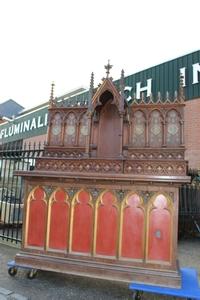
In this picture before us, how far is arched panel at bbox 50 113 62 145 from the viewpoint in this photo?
5.27 meters

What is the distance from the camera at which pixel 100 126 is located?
17.2ft

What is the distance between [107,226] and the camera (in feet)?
14.0

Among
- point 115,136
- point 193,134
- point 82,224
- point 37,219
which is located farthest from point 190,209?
point 37,219

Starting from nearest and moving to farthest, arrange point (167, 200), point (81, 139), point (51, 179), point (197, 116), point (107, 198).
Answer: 1. point (167, 200)
2. point (107, 198)
3. point (51, 179)
4. point (81, 139)
5. point (197, 116)

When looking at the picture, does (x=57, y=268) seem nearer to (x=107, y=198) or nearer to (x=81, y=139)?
(x=107, y=198)

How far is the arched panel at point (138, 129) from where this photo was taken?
4797 millimetres

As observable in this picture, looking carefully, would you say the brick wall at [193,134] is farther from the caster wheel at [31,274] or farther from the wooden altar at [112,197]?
the caster wheel at [31,274]

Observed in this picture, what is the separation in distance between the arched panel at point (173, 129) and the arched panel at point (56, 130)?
2045 mm

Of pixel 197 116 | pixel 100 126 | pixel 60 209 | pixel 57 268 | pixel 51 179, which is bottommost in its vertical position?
pixel 57 268

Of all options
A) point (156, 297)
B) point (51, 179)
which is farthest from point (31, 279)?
point (156, 297)

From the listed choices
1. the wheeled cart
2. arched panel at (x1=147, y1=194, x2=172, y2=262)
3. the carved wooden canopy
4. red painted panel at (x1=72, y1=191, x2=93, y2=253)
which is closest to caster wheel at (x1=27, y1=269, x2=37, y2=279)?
the wheeled cart

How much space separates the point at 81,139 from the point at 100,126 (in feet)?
1.47

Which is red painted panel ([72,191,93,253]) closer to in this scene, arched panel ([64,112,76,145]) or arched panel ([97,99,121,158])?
arched panel ([97,99,121,158])

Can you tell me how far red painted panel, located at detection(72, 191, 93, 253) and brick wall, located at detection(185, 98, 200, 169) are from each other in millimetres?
6887
